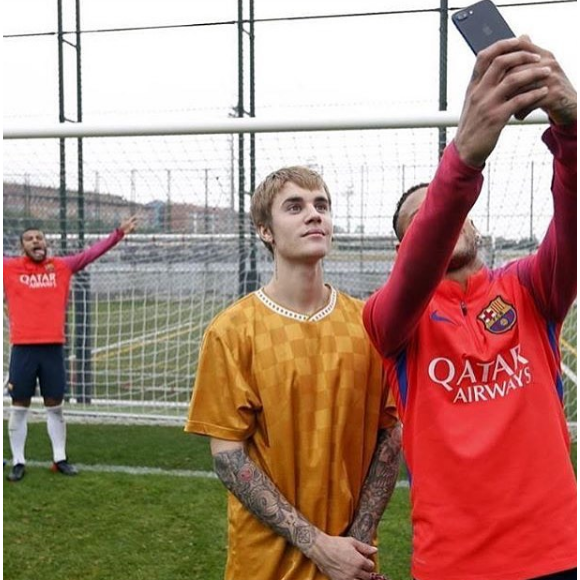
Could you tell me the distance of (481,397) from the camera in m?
1.50

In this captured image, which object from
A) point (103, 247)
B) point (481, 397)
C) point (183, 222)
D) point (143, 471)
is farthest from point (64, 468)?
point (481, 397)

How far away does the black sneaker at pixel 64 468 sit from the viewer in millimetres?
5660

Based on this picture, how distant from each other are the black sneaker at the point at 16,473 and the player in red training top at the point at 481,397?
4.66 metres

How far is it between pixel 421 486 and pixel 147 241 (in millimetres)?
6165

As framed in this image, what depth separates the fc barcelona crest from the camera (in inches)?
61.4

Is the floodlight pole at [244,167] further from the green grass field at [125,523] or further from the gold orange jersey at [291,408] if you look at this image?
the gold orange jersey at [291,408]

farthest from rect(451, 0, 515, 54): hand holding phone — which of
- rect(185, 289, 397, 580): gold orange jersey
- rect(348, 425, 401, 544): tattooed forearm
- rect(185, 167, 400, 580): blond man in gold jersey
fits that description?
rect(348, 425, 401, 544): tattooed forearm

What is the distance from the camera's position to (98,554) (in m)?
4.24

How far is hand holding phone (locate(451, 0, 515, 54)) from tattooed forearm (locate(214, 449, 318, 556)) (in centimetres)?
111

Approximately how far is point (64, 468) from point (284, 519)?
4.32m

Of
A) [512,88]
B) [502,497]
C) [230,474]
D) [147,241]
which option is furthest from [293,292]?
[147,241]

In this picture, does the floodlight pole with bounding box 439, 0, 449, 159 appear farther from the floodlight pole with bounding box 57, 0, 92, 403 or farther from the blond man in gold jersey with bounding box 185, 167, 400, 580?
the blond man in gold jersey with bounding box 185, 167, 400, 580

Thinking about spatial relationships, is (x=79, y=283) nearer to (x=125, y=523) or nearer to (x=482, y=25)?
(x=125, y=523)

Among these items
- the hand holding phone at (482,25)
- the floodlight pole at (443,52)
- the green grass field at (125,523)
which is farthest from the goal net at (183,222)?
the hand holding phone at (482,25)
